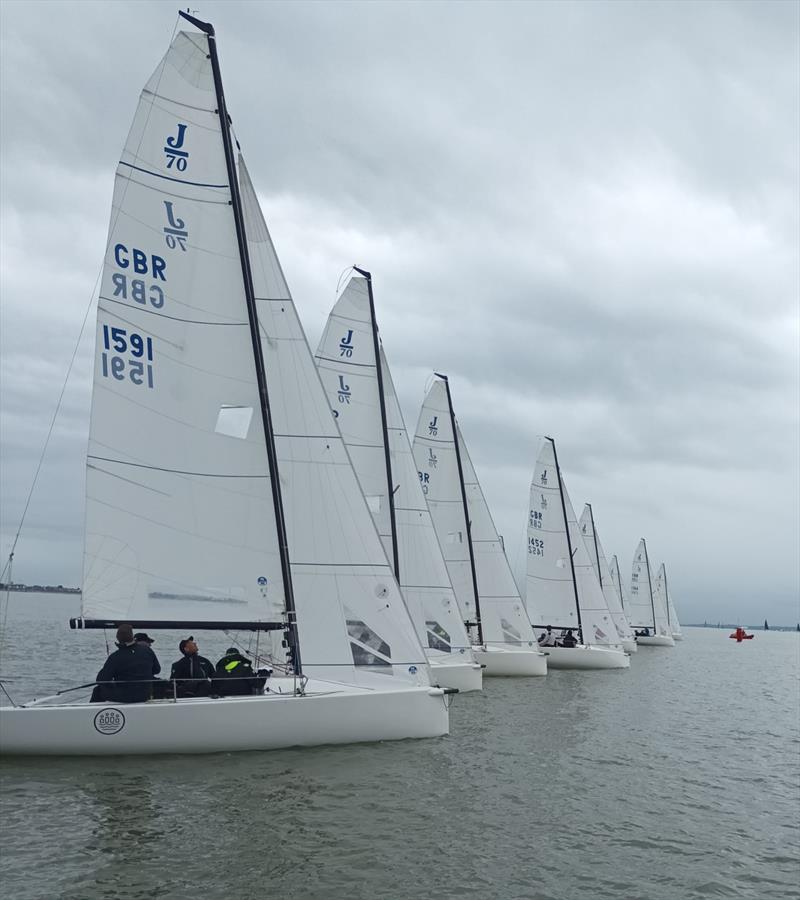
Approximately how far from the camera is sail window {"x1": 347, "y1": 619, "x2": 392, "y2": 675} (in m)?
11.8

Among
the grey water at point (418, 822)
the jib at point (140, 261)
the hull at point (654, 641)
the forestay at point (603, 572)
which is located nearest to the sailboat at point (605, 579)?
the forestay at point (603, 572)

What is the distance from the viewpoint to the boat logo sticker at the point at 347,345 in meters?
18.7

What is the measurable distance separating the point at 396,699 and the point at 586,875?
4.30 metres

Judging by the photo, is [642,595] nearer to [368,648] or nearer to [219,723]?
[368,648]

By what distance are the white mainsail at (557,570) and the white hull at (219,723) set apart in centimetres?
1889

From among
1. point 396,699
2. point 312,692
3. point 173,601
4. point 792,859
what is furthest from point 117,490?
point 792,859

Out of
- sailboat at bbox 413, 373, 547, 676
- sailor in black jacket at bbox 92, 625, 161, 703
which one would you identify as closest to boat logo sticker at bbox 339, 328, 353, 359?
sailboat at bbox 413, 373, 547, 676

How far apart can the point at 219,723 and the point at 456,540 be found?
1464 centimetres

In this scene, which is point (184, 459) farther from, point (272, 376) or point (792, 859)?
point (792, 859)

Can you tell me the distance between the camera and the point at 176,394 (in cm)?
1134

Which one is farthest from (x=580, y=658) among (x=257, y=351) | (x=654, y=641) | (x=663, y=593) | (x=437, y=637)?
(x=663, y=593)

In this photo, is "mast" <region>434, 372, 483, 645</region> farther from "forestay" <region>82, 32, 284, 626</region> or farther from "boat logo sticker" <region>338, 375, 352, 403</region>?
"forestay" <region>82, 32, 284, 626</region>

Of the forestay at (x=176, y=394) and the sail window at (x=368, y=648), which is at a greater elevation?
the forestay at (x=176, y=394)

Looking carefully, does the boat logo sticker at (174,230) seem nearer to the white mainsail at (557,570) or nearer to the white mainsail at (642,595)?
the white mainsail at (557,570)
